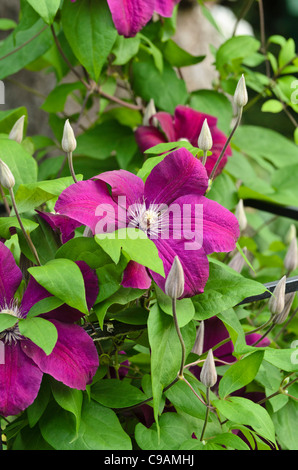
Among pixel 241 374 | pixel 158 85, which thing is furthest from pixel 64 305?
pixel 158 85

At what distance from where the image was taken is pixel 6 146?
58 centimetres

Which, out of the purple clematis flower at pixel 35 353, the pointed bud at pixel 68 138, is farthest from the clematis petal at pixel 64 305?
the pointed bud at pixel 68 138

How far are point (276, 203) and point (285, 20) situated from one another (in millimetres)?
2721

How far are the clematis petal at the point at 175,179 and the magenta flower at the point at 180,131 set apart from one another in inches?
11.5

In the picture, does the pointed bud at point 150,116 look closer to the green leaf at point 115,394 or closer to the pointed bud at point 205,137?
the pointed bud at point 205,137

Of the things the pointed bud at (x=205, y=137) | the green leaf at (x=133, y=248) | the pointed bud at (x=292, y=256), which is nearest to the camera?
the green leaf at (x=133, y=248)

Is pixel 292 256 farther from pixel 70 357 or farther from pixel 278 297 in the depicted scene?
pixel 70 357

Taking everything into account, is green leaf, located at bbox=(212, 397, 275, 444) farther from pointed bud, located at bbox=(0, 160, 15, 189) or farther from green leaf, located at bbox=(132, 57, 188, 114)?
green leaf, located at bbox=(132, 57, 188, 114)

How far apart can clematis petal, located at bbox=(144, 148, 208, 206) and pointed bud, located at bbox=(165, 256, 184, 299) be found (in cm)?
11

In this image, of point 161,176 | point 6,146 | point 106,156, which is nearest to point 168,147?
point 161,176

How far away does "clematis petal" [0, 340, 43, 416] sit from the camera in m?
0.45

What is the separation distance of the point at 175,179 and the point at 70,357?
6.6 inches

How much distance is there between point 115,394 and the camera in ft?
1.68

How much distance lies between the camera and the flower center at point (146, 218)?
0.50 metres
